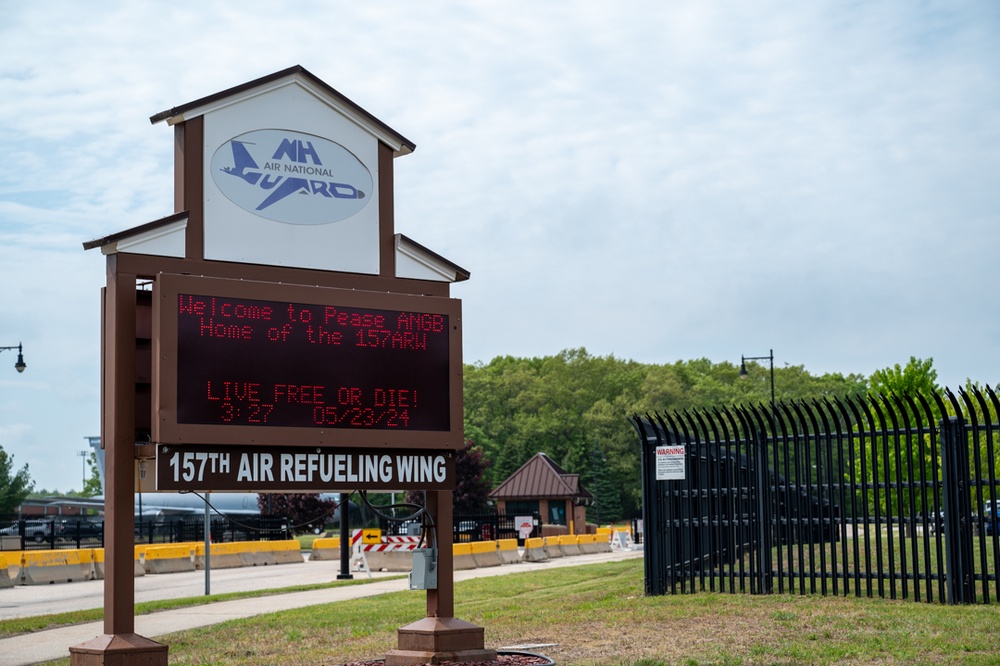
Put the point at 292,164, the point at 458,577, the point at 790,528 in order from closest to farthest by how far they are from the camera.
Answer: the point at 292,164
the point at 790,528
the point at 458,577

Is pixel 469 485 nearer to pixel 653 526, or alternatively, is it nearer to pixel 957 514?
pixel 653 526

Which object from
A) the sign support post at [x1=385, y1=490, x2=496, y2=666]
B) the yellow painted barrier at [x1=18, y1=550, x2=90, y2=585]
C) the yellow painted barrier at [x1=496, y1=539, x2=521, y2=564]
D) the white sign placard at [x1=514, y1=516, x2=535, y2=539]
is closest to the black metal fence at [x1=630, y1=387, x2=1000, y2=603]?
the sign support post at [x1=385, y1=490, x2=496, y2=666]

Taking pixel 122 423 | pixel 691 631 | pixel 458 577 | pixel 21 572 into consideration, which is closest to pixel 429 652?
pixel 691 631

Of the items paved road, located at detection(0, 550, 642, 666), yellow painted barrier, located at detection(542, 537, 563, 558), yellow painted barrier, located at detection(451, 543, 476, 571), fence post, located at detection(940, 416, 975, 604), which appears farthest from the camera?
yellow painted barrier, located at detection(542, 537, 563, 558)

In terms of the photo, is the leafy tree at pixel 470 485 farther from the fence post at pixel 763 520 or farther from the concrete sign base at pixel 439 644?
the concrete sign base at pixel 439 644

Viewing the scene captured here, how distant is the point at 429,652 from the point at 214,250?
4.28 metres

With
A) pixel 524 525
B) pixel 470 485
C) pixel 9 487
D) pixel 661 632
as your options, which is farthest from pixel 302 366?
pixel 9 487

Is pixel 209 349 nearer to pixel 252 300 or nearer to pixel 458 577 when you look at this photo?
pixel 252 300

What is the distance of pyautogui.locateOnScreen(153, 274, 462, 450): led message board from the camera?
9.24 metres

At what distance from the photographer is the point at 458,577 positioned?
86.1 feet

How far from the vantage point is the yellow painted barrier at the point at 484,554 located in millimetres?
30938

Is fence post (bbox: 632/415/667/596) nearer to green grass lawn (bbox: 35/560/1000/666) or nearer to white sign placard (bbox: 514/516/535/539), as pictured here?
green grass lawn (bbox: 35/560/1000/666)

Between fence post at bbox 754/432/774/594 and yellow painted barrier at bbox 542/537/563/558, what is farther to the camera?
yellow painted barrier at bbox 542/537/563/558

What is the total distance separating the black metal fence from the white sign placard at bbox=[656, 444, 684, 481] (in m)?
0.01
